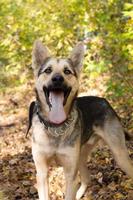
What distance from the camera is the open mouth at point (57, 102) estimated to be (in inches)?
216

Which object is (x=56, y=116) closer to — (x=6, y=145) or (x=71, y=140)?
(x=71, y=140)

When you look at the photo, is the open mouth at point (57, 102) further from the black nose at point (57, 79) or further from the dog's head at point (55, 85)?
the black nose at point (57, 79)

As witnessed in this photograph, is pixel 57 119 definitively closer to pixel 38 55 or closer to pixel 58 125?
pixel 58 125

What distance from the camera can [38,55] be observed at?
5887mm

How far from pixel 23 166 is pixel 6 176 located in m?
0.51

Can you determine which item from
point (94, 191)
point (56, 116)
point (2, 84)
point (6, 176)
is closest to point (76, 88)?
point (56, 116)

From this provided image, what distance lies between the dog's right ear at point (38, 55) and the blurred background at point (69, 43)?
2.26m

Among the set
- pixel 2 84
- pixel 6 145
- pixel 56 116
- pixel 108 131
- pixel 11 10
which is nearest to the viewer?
Result: pixel 56 116

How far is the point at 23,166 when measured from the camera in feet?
26.4

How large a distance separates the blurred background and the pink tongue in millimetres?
2600

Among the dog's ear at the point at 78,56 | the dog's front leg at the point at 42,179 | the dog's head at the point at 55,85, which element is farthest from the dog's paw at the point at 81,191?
the dog's ear at the point at 78,56

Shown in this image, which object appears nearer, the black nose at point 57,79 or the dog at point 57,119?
the black nose at point 57,79

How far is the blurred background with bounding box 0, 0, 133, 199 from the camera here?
10.3 metres

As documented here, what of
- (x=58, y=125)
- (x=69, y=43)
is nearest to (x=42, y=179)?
(x=58, y=125)
